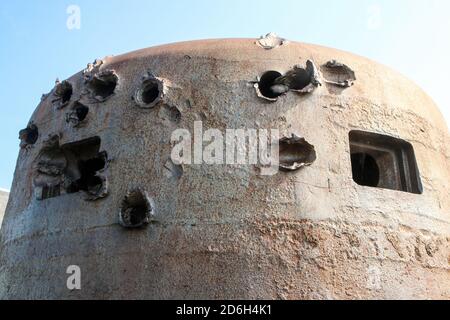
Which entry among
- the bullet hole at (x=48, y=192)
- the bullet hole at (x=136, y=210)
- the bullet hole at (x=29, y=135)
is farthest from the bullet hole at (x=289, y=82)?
the bullet hole at (x=29, y=135)

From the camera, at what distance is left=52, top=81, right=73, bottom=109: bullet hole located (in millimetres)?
8531

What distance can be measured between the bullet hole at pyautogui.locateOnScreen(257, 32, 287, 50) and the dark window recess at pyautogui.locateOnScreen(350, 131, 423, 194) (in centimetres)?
171

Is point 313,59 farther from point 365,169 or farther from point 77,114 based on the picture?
point 77,114

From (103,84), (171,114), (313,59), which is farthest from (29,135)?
(313,59)

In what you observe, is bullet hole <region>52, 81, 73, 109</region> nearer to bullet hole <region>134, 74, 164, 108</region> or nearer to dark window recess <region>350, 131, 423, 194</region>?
bullet hole <region>134, 74, 164, 108</region>

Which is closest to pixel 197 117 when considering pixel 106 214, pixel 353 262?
pixel 106 214

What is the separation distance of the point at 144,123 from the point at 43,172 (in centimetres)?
206

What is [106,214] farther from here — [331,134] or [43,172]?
[331,134]

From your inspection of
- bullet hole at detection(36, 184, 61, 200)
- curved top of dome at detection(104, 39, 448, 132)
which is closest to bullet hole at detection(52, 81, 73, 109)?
curved top of dome at detection(104, 39, 448, 132)

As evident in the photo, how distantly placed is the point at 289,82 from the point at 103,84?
2.81m

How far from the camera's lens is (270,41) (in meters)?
7.90

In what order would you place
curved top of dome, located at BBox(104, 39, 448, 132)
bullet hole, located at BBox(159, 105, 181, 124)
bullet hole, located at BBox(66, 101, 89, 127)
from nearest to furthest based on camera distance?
bullet hole, located at BBox(159, 105, 181, 124)
curved top of dome, located at BBox(104, 39, 448, 132)
bullet hole, located at BBox(66, 101, 89, 127)

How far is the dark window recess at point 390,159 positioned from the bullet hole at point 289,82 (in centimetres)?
98

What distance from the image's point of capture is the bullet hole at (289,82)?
7.35 meters
